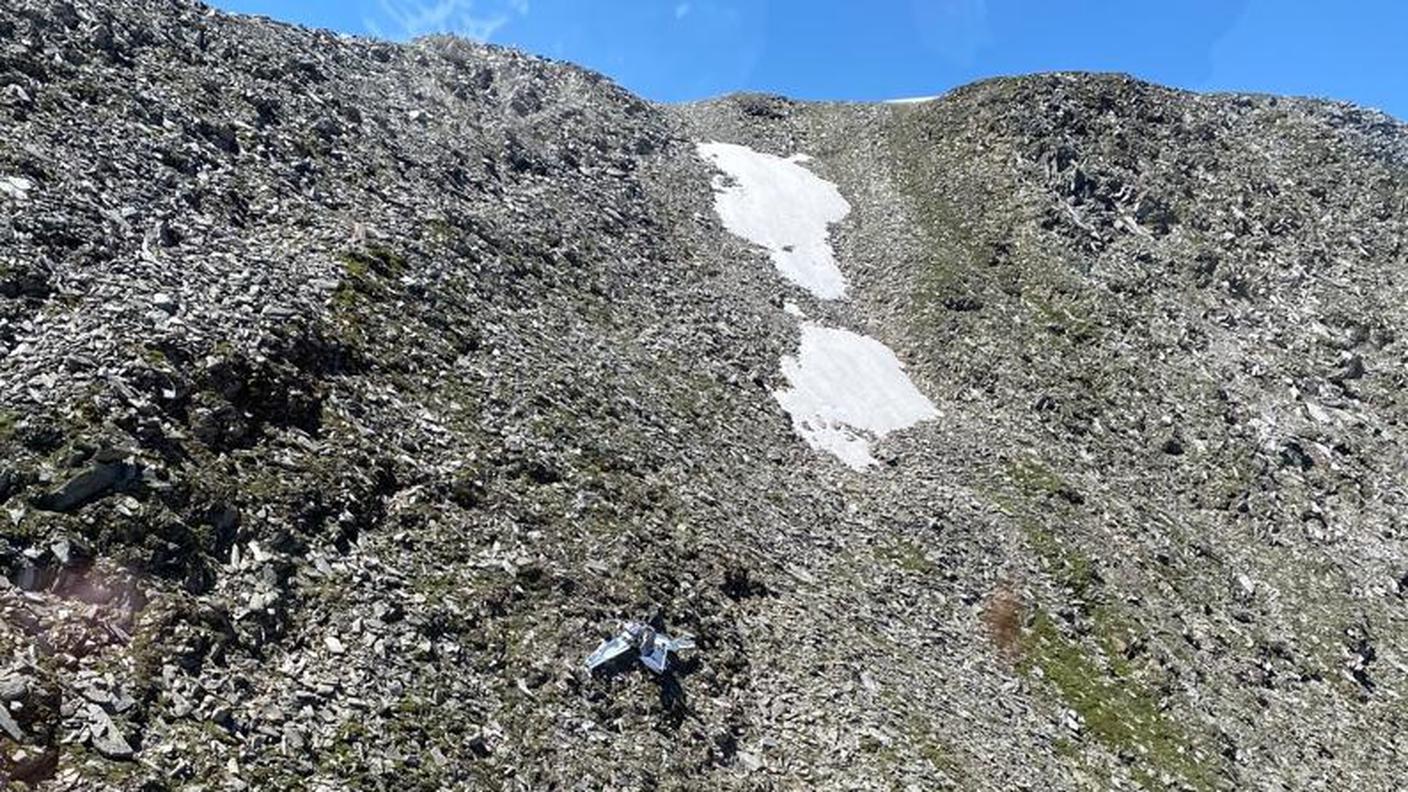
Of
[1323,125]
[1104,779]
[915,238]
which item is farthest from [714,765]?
[1323,125]

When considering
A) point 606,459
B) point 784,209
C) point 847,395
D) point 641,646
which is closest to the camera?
point 641,646

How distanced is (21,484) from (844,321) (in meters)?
42.6

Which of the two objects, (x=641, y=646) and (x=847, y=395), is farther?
(x=847, y=395)

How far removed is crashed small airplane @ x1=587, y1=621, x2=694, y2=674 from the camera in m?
21.9

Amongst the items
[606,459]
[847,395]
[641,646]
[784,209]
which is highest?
[784,209]

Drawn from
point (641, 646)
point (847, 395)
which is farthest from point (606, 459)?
point (847, 395)

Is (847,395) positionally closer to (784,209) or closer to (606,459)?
(606,459)

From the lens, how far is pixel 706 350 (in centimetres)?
4284

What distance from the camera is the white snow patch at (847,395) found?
137 ft

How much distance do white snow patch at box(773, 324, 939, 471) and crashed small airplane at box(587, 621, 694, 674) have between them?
18381 mm

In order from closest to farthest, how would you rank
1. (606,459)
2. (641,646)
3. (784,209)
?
(641,646), (606,459), (784,209)

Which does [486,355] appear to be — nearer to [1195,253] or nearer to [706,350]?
[706,350]

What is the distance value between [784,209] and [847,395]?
78.4ft

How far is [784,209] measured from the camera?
65.3 meters
